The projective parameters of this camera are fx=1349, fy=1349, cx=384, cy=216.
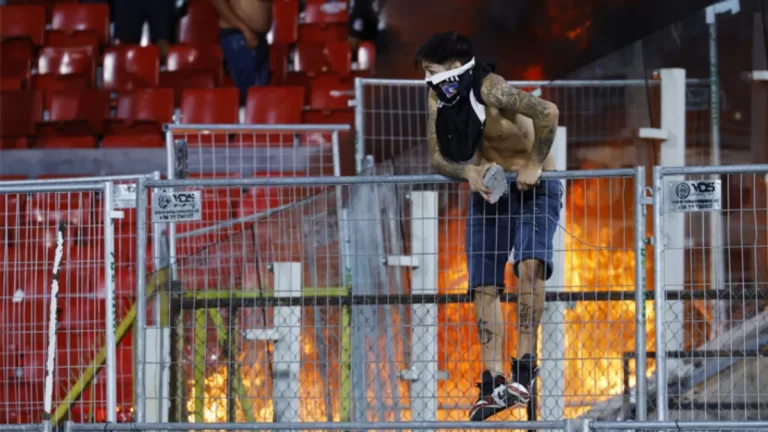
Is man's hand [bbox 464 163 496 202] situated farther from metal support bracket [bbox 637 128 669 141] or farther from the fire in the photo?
metal support bracket [bbox 637 128 669 141]

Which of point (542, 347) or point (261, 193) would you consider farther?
point (261, 193)

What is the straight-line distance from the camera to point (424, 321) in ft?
20.9

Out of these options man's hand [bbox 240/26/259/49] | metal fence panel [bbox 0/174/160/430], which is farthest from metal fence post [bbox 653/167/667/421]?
man's hand [bbox 240/26/259/49]

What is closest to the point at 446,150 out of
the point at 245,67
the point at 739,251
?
the point at 739,251

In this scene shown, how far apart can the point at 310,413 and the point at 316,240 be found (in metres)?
0.92

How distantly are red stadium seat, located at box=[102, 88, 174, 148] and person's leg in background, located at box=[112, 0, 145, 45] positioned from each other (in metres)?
0.92

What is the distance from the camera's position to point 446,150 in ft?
18.5

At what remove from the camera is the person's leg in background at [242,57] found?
35.0 ft

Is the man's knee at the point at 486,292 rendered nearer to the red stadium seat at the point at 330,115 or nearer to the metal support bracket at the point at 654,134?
the metal support bracket at the point at 654,134

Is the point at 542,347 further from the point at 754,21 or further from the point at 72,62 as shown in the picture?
the point at 72,62

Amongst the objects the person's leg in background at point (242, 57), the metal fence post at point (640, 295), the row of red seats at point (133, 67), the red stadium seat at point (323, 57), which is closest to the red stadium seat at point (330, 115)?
A: the red stadium seat at point (323, 57)

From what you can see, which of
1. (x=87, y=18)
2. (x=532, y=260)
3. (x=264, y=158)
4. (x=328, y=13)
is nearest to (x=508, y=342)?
(x=532, y=260)

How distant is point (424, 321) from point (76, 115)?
16.7 feet

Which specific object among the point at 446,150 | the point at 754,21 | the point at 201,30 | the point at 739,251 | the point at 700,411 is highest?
the point at 201,30
